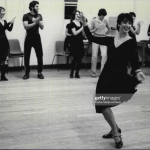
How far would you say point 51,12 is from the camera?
9352 millimetres

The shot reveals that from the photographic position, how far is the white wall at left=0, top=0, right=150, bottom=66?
891 cm

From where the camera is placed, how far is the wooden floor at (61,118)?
3875 mm

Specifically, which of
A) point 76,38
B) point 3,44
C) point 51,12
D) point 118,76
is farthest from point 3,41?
point 118,76

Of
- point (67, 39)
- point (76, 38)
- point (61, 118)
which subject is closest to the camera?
point (61, 118)

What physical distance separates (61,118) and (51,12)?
5.09 metres

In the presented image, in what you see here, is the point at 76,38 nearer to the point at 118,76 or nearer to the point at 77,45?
the point at 77,45

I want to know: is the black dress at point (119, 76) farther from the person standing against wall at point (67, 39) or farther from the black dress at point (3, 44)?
the person standing against wall at point (67, 39)

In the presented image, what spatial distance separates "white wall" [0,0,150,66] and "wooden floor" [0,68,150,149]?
2.09 metres

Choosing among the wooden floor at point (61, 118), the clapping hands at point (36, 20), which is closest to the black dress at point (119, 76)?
the wooden floor at point (61, 118)

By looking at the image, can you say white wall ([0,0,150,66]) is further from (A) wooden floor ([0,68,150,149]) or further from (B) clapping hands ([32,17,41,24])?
(A) wooden floor ([0,68,150,149])

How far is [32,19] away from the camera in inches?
299

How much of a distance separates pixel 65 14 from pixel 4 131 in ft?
19.1

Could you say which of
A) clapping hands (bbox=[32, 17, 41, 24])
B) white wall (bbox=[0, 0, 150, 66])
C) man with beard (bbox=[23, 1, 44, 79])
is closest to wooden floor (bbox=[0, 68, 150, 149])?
man with beard (bbox=[23, 1, 44, 79])

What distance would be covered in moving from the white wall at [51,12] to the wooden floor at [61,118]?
2.09 meters
